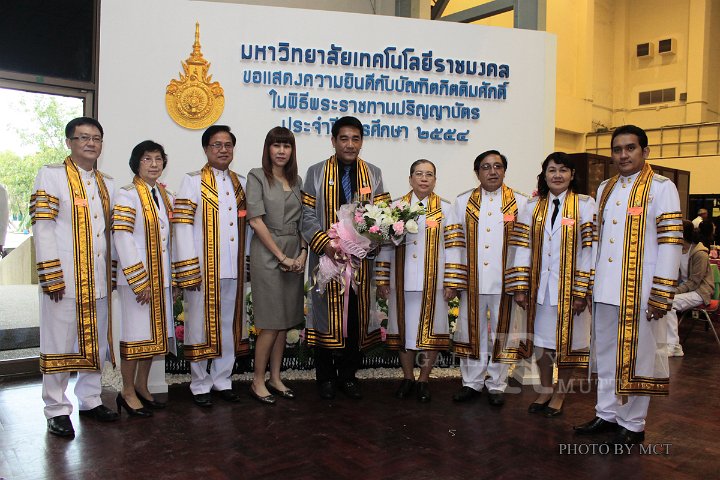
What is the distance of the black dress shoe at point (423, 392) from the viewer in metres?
4.35

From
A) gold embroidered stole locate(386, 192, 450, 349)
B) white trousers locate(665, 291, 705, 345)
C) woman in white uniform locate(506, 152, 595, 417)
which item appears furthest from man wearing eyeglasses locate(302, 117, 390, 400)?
white trousers locate(665, 291, 705, 345)

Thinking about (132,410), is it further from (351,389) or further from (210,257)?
(351,389)

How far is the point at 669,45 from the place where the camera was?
1900 centimetres

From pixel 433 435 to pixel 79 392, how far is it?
7.24 ft

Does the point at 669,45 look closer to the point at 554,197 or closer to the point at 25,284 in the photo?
the point at 554,197

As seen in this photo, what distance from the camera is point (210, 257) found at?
4.05 m

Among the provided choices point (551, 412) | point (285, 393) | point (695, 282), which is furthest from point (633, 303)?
point (695, 282)

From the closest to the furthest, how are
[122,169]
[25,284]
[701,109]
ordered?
A: [122,169]
[25,284]
[701,109]

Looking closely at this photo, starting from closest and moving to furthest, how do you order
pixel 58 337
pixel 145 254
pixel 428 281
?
pixel 58 337
pixel 145 254
pixel 428 281

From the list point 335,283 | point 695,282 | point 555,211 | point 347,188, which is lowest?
point 695,282

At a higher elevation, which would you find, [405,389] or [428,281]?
[428,281]

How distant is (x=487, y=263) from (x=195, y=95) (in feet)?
9.94

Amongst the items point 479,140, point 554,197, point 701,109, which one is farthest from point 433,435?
point 701,109

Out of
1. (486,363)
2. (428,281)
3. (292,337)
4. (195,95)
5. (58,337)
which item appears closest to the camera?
(58,337)
